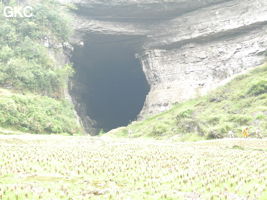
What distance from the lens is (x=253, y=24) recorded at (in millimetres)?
67000

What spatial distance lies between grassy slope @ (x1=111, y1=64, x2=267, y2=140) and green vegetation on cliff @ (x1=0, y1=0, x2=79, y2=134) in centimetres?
1296

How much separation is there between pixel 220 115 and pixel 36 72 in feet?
109

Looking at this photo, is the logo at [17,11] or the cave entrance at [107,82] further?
the cave entrance at [107,82]

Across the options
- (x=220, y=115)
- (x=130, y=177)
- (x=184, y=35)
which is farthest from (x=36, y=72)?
(x=130, y=177)

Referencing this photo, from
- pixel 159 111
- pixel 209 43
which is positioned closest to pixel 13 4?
pixel 159 111

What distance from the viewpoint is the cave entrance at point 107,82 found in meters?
80.2

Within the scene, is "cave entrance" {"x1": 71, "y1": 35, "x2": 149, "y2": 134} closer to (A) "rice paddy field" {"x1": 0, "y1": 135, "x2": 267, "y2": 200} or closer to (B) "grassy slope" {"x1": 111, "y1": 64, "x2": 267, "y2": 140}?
(B) "grassy slope" {"x1": 111, "y1": 64, "x2": 267, "y2": 140}

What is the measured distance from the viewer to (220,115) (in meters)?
46.5

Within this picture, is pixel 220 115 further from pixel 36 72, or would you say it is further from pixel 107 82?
pixel 107 82

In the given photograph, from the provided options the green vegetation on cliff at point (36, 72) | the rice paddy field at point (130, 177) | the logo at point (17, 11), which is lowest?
the rice paddy field at point (130, 177)

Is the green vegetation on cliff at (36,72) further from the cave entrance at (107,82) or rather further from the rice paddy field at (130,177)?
the rice paddy field at (130,177)

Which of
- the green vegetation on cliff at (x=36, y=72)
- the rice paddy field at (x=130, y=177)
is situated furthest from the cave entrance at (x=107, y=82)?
the rice paddy field at (x=130, y=177)

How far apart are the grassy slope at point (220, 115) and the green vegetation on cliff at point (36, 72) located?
12964 millimetres

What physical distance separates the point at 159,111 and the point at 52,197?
188 ft
